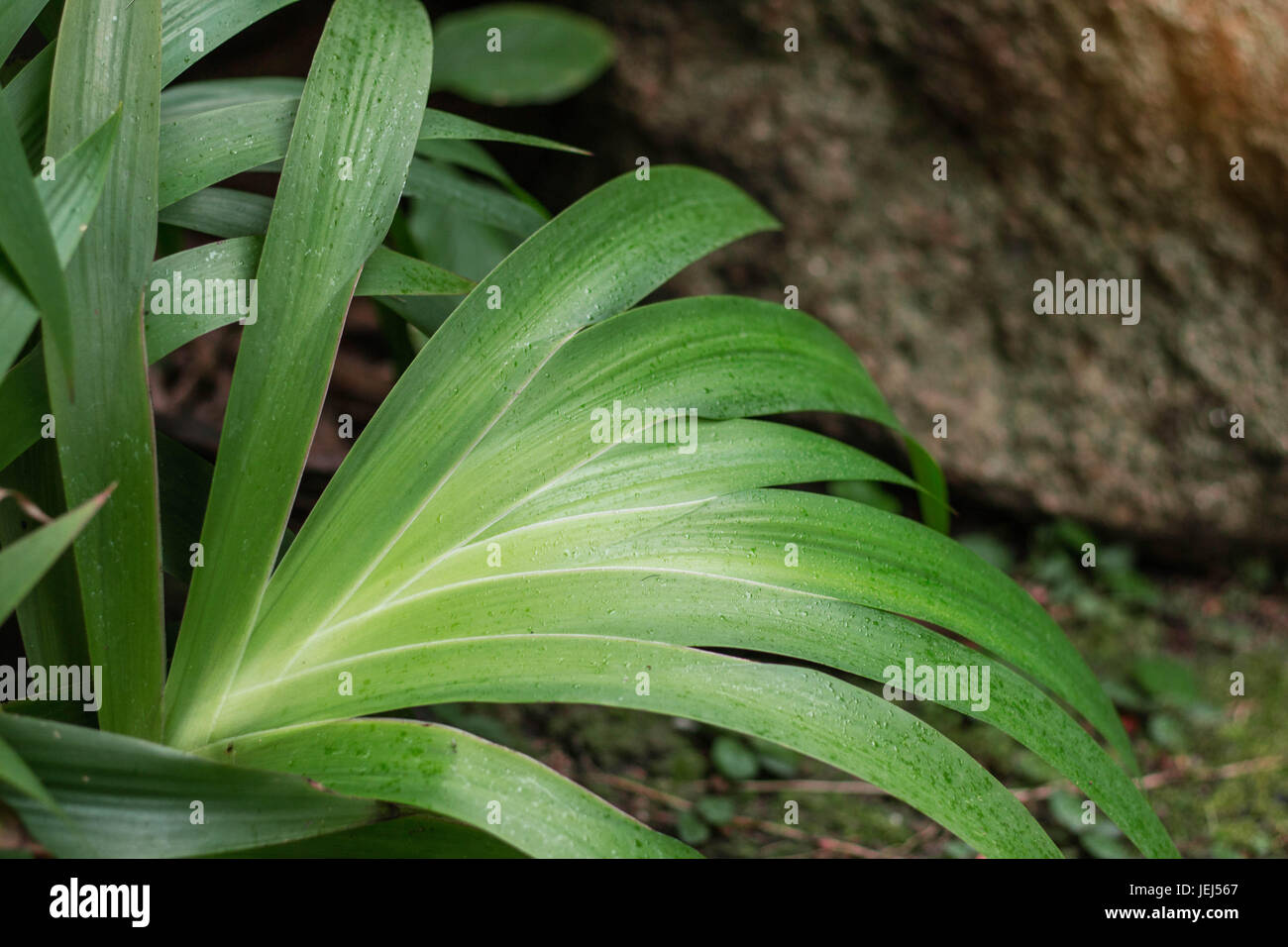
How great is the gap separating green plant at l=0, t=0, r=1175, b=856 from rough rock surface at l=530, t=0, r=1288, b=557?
1.14 meters

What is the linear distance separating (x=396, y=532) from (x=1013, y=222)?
1.57 metres

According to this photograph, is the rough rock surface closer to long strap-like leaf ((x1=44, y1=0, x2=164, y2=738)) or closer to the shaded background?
the shaded background

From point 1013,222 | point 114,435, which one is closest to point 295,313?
point 114,435

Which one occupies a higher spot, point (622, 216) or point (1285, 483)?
point (622, 216)

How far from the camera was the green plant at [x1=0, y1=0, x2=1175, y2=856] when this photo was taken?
2.20ft

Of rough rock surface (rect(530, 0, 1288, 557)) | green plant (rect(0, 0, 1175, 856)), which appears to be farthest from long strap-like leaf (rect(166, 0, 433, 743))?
rough rock surface (rect(530, 0, 1288, 557))

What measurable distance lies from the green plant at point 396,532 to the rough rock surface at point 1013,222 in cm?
114

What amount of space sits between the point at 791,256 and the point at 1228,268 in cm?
83

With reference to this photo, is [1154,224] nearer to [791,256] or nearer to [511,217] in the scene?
[791,256]

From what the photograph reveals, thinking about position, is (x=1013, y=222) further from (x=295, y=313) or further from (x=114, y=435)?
(x=114, y=435)

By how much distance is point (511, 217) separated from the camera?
1162 millimetres

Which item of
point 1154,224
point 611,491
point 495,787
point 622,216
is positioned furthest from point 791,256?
point 495,787

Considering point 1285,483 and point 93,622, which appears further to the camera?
point 1285,483

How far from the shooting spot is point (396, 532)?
809mm
